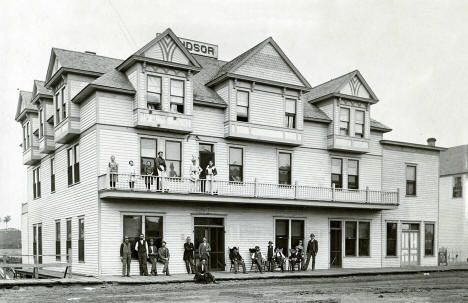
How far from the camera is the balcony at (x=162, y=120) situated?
995 inches

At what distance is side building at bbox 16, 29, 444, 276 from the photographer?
25.4 meters

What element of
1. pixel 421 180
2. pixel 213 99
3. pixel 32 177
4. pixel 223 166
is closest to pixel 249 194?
pixel 223 166

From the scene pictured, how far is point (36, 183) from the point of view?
117 feet

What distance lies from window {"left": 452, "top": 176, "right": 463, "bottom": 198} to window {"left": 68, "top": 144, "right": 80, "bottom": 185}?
3316cm

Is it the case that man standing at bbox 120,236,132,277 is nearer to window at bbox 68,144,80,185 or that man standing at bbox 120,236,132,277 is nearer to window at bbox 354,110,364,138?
window at bbox 68,144,80,185

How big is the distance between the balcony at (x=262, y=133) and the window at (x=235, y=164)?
0.95m

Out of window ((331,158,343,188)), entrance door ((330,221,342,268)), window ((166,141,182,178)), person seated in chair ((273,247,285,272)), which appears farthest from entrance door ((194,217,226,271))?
window ((331,158,343,188))

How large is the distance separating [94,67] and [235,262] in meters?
12.1

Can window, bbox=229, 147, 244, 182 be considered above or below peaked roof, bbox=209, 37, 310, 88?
below

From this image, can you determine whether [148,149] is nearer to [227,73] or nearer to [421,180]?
[227,73]

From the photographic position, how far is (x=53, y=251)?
3091 centimetres

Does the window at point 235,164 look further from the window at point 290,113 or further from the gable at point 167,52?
the gable at point 167,52

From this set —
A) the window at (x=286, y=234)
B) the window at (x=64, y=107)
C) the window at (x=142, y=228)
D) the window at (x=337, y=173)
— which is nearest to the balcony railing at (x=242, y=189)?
the window at (x=337, y=173)

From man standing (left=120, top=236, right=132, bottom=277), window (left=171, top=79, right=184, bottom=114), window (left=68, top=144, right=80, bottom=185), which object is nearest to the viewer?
man standing (left=120, top=236, right=132, bottom=277)
